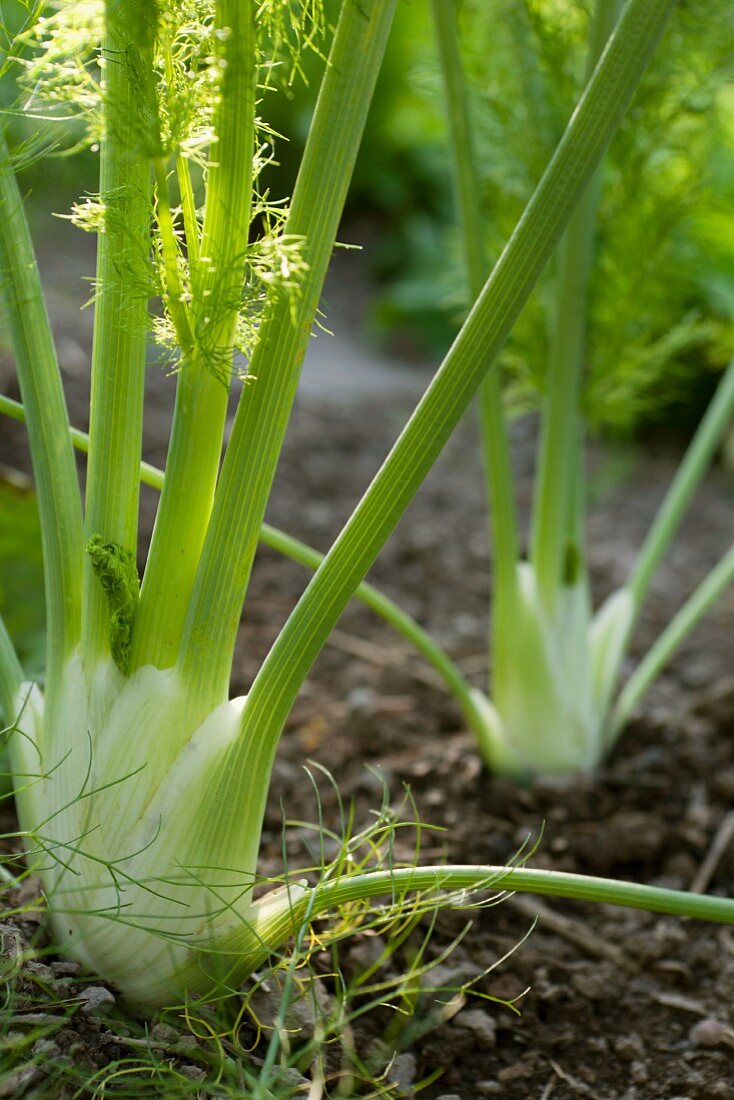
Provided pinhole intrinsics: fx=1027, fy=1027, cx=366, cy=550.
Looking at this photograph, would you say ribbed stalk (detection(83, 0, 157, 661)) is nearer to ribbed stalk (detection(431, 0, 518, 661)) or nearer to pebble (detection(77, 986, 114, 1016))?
pebble (detection(77, 986, 114, 1016))

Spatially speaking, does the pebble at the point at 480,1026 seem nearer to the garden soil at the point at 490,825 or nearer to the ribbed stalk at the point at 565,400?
the garden soil at the point at 490,825

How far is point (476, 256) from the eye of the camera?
105cm

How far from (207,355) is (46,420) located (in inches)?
5.5

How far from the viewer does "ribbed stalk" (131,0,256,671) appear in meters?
0.64

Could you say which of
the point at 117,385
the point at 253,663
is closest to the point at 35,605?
the point at 253,663

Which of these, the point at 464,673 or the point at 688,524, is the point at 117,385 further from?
the point at 688,524

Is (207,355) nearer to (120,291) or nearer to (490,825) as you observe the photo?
(120,291)

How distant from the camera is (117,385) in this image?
72 centimetres

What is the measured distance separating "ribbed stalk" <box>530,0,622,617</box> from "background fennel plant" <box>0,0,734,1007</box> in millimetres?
398

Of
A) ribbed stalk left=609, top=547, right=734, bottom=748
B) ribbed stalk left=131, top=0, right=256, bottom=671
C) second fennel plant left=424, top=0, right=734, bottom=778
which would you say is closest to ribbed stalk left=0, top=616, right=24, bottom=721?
ribbed stalk left=131, top=0, right=256, bottom=671

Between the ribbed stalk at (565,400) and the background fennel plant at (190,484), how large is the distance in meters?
0.40

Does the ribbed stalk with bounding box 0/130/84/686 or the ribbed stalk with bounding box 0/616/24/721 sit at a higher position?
the ribbed stalk with bounding box 0/130/84/686

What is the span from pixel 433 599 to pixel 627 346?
60 centimetres

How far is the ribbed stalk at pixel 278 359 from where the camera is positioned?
666mm
